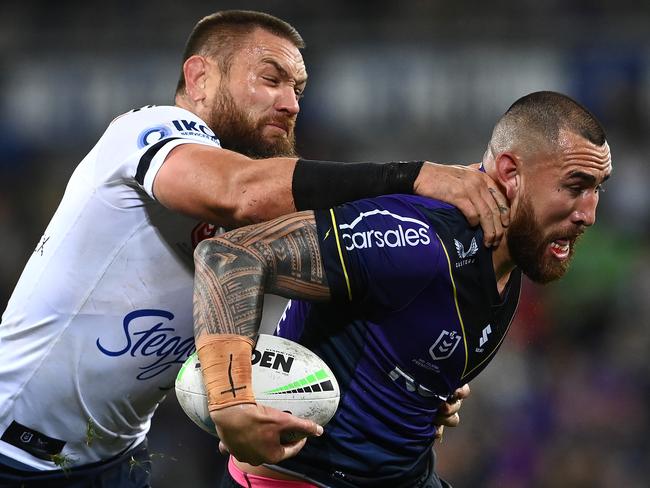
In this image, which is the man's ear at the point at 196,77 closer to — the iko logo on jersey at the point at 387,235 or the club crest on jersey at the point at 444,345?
the iko logo on jersey at the point at 387,235

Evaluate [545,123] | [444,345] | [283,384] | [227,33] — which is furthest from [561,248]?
[227,33]

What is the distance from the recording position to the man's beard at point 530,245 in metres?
3.64

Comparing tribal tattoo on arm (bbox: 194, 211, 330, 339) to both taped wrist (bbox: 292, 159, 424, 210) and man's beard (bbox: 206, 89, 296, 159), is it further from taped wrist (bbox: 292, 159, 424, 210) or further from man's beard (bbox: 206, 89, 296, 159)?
man's beard (bbox: 206, 89, 296, 159)

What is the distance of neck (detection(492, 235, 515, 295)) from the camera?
365 centimetres

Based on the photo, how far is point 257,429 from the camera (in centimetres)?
304

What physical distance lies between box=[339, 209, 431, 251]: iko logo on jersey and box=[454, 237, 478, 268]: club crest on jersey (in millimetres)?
140

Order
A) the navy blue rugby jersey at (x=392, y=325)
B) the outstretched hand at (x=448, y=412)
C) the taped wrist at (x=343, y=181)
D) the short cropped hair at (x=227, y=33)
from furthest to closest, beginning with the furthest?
the short cropped hair at (x=227, y=33) → the outstretched hand at (x=448, y=412) → the taped wrist at (x=343, y=181) → the navy blue rugby jersey at (x=392, y=325)

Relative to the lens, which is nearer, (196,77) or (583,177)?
(583,177)

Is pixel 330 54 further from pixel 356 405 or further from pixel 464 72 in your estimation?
pixel 356 405

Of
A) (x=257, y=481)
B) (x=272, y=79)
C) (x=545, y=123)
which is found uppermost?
(x=545, y=123)

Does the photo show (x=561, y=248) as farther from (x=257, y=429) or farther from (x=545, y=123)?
(x=257, y=429)

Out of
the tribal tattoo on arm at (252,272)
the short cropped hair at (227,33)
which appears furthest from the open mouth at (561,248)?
the short cropped hair at (227,33)

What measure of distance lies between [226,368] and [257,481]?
78 cm

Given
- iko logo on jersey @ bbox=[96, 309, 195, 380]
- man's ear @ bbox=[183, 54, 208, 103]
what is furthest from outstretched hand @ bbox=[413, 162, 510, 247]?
man's ear @ bbox=[183, 54, 208, 103]
